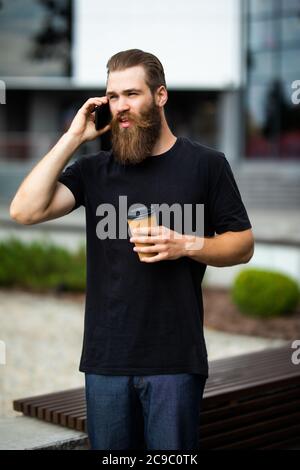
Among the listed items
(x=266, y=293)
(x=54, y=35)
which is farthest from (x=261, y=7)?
(x=266, y=293)

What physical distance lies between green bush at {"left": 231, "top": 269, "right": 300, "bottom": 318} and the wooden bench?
13.9 feet

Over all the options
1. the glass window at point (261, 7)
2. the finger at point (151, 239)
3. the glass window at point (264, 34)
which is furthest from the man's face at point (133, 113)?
the glass window at point (261, 7)

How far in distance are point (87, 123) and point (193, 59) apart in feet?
90.7

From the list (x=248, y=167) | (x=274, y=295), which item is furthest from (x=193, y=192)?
(x=248, y=167)

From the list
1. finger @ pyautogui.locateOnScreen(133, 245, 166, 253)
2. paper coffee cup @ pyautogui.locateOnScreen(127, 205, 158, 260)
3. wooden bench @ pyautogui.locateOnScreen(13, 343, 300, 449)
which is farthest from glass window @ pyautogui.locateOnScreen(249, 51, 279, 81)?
finger @ pyautogui.locateOnScreen(133, 245, 166, 253)

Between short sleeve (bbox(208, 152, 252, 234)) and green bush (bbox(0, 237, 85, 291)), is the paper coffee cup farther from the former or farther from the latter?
green bush (bbox(0, 237, 85, 291))

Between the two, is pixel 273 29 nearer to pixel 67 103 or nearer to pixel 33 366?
pixel 67 103

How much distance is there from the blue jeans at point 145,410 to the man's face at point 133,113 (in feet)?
2.71

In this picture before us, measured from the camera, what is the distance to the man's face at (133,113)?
9.42 feet

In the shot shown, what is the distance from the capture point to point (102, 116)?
120 inches

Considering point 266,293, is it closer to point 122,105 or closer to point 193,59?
point 122,105

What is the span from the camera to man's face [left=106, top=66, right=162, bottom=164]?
287cm
